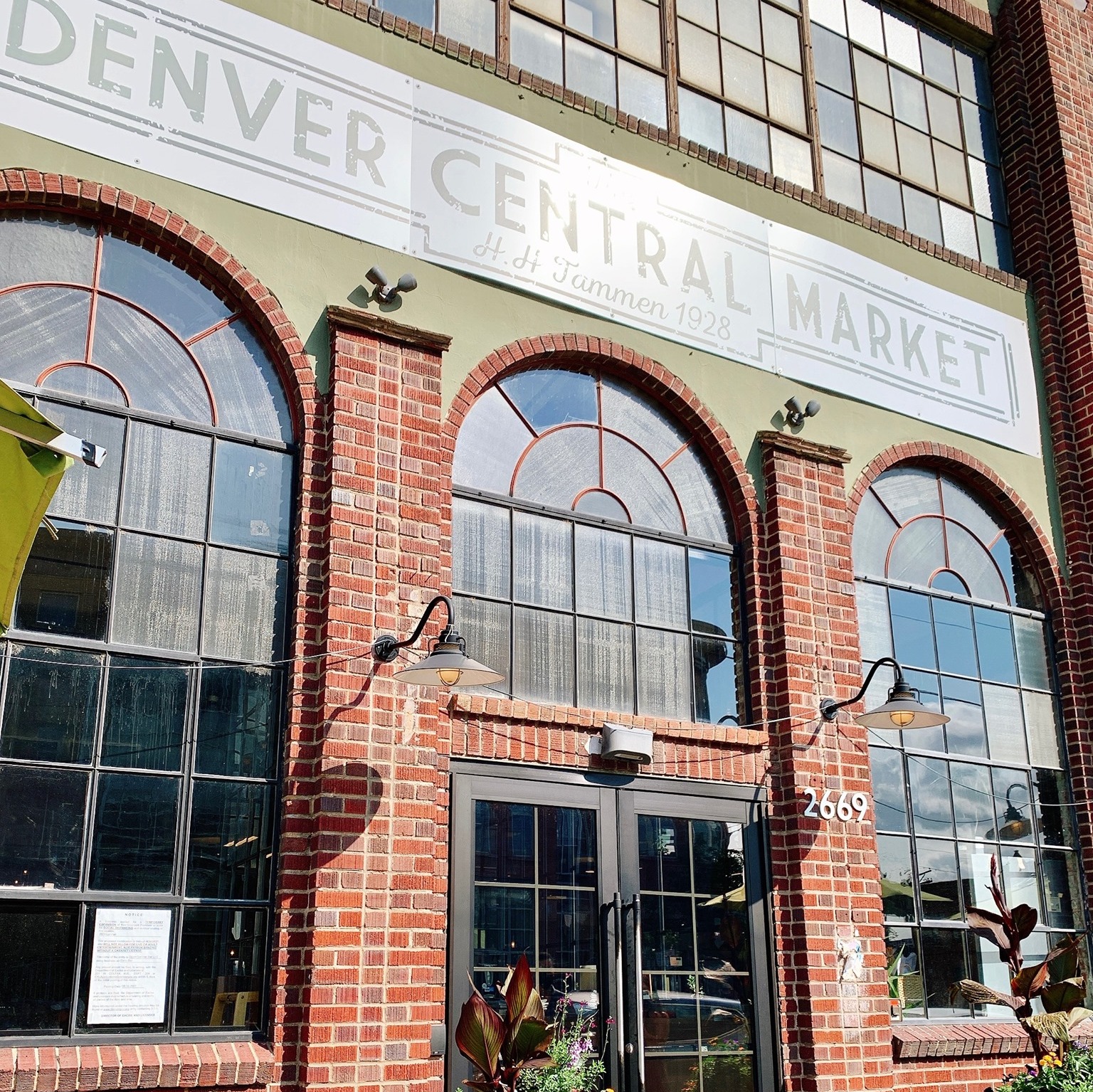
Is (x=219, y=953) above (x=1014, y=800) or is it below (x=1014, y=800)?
below

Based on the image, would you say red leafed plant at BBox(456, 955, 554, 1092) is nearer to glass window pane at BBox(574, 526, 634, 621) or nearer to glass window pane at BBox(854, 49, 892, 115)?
glass window pane at BBox(574, 526, 634, 621)

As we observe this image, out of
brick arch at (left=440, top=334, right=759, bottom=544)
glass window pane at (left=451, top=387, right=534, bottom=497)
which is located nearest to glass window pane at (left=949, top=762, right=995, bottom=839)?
brick arch at (left=440, top=334, right=759, bottom=544)

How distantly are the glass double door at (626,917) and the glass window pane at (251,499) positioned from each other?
1.78 m

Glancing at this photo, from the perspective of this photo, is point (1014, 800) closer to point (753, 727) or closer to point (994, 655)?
point (994, 655)

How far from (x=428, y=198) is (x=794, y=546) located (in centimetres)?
Result: 345

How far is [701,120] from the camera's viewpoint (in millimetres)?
9875

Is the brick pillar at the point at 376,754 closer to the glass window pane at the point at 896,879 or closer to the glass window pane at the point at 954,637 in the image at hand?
the glass window pane at the point at 896,879

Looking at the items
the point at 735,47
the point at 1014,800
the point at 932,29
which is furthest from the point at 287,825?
the point at 932,29

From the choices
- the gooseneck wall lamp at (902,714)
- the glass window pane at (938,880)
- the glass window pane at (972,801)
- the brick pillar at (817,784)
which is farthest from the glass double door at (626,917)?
the glass window pane at (972,801)

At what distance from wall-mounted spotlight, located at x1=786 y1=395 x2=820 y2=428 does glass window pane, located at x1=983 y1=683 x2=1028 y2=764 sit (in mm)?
2582

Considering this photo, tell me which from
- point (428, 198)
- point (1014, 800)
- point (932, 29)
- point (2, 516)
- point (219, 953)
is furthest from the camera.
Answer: point (932, 29)

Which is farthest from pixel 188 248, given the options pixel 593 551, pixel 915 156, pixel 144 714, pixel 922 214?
pixel 915 156

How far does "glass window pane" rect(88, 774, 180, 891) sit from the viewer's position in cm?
618

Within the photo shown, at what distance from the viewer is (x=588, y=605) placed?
26.7 feet
